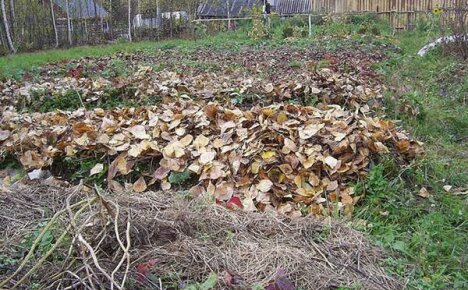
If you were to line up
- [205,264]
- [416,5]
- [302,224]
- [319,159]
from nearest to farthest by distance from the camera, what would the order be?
[205,264]
[302,224]
[319,159]
[416,5]

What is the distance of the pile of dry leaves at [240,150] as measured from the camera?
3.14 metres

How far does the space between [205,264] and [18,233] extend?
0.97 meters

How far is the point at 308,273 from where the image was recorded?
2.16m

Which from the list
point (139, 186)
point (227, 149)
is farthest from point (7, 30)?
point (227, 149)

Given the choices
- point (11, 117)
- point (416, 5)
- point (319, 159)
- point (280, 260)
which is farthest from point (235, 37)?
point (280, 260)

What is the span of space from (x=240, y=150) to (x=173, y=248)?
128 cm

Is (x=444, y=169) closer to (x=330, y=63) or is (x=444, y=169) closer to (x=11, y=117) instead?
(x=11, y=117)

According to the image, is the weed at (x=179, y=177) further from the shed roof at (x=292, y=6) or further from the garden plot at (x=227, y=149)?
the shed roof at (x=292, y=6)

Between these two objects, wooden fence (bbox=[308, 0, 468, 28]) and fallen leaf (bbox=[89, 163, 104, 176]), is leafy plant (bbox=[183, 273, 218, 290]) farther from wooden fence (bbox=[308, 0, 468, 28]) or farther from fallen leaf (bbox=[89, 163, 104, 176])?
wooden fence (bbox=[308, 0, 468, 28])

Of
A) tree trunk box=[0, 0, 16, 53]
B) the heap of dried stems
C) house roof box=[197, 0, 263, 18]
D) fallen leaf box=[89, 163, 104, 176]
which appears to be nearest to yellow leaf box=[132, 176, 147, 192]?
fallen leaf box=[89, 163, 104, 176]

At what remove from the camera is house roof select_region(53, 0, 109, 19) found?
17.2 meters

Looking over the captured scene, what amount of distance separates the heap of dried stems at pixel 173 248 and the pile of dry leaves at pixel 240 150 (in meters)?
0.42

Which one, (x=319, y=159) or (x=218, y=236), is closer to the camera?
(x=218, y=236)

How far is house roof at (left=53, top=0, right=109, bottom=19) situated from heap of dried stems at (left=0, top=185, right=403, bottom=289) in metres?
15.9
